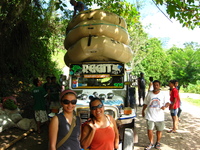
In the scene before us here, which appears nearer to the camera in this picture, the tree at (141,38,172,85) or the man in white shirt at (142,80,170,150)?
the man in white shirt at (142,80,170,150)

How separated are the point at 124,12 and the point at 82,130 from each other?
27.2ft

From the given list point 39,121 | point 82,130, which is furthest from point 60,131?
point 39,121

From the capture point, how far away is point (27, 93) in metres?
10.5

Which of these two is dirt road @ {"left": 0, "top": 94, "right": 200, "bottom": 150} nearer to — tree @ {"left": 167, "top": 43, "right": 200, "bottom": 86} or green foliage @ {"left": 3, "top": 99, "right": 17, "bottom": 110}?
green foliage @ {"left": 3, "top": 99, "right": 17, "bottom": 110}

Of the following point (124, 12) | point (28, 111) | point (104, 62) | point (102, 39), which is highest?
point (124, 12)

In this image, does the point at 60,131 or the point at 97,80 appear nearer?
the point at 60,131

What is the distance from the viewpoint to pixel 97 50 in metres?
5.48

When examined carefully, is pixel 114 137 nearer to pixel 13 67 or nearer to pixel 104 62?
pixel 104 62

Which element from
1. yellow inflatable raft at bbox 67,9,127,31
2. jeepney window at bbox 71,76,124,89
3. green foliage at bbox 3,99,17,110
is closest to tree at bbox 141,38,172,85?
yellow inflatable raft at bbox 67,9,127,31

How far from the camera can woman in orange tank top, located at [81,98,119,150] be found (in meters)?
2.37

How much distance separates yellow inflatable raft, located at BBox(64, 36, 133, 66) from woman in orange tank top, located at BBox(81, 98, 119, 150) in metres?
3.13

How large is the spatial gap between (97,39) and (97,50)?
31 cm

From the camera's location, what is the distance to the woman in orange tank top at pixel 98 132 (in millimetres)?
2371

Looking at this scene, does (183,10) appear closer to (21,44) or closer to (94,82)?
(94,82)
